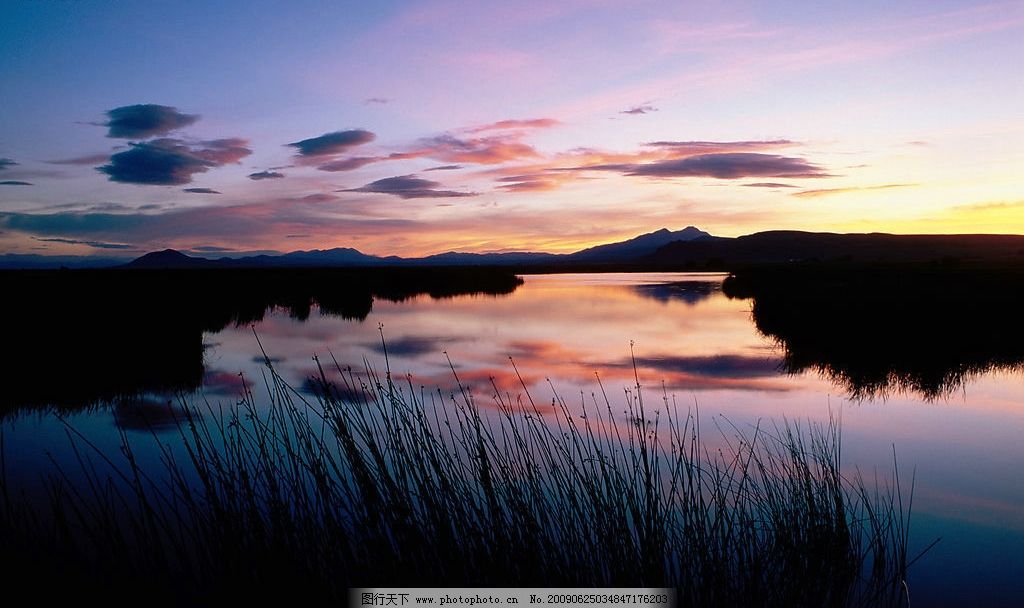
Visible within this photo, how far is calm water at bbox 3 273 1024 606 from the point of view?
25.7ft

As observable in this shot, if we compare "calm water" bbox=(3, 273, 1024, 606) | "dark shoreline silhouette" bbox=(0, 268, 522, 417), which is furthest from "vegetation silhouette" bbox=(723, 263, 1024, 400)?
"dark shoreline silhouette" bbox=(0, 268, 522, 417)

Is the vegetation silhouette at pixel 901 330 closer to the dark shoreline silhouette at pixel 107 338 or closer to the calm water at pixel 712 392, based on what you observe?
the calm water at pixel 712 392

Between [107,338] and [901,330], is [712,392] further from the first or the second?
[107,338]

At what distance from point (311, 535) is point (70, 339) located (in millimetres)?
19074

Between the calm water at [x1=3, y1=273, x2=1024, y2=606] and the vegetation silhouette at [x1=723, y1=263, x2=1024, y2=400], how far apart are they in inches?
28.3

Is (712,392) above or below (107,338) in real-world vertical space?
below

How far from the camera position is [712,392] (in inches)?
619

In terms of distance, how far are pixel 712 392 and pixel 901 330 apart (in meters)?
11.3

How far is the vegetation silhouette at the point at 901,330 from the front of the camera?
16891 mm

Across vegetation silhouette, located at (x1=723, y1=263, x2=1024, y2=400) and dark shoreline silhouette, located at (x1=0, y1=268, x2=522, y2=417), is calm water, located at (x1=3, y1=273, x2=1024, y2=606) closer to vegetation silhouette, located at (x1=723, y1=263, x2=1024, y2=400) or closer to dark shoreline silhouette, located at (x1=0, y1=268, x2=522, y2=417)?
vegetation silhouette, located at (x1=723, y1=263, x2=1024, y2=400)

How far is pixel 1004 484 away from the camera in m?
9.57

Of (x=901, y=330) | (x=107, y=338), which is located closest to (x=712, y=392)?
(x=901, y=330)

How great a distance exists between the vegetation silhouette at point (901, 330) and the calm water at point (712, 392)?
0.72 meters

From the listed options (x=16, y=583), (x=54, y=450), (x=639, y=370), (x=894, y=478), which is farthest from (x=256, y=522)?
(x=639, y=370)
